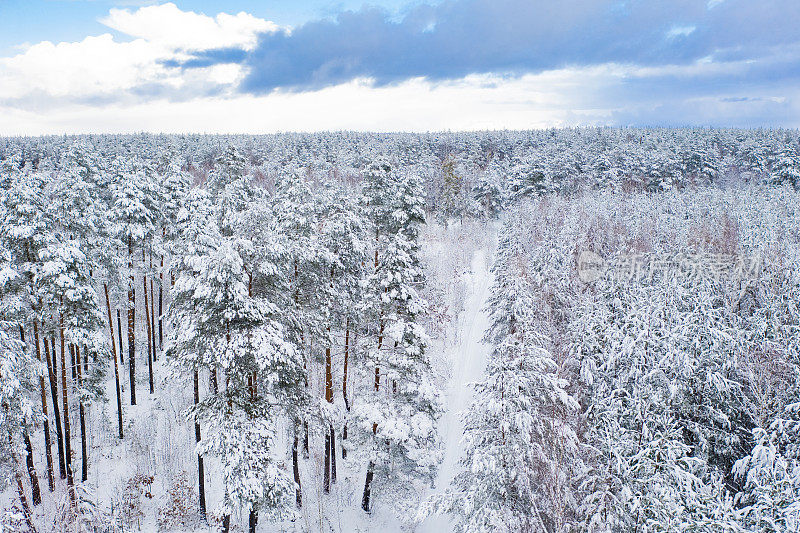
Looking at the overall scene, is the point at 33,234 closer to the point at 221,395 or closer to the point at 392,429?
the point at 221,395

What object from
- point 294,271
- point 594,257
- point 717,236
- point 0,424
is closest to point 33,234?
point 0,424

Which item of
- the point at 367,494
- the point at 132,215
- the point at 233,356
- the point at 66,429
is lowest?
the point at 367,494

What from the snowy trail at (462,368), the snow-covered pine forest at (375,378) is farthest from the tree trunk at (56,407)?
the snowy trail at (462,368)

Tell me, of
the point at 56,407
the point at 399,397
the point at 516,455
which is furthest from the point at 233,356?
the point at 56,407

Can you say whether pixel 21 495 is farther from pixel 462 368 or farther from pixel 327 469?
pixel 462 368

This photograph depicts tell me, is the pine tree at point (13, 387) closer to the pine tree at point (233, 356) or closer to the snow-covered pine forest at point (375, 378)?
the snow-covered pine forest at point (375, 378)

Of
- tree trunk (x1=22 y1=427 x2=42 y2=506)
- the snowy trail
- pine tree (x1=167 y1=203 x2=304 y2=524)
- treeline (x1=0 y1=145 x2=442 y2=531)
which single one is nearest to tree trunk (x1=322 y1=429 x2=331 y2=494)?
treeline (x1=0 y1=145 x2=442 y2=531)
